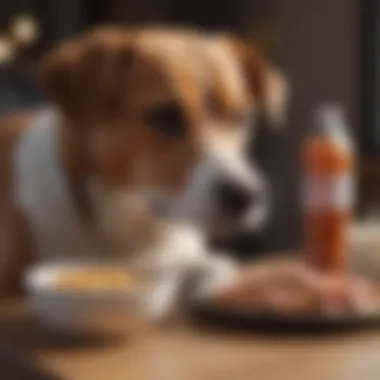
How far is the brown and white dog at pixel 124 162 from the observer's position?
1.72 meters

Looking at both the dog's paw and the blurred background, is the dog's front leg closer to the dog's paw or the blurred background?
the dog's paw

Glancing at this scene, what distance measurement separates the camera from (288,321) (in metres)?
1.15

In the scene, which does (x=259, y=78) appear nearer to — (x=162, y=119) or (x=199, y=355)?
(x=162, y=119)

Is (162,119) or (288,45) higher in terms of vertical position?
(288,45)

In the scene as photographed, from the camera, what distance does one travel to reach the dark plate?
45.1 inches

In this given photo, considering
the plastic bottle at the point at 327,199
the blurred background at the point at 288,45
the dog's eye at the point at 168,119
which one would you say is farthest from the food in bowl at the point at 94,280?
the blurred background at the point at 288,45

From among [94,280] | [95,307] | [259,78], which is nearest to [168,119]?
[259,78]

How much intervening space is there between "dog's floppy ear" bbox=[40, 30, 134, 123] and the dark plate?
0.66 m

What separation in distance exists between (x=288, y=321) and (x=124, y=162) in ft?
2.33

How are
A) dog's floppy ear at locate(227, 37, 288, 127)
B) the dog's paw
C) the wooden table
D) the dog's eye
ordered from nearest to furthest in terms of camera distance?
the wooden table, the dog's paw, the dog's eye, dog's floppy ear at locate(227, 37, 288, 127)

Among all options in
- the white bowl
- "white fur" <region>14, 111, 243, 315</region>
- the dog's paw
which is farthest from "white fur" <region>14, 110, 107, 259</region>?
the white bowl

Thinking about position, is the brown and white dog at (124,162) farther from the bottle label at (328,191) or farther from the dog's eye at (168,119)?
the bottle label at (328,191)

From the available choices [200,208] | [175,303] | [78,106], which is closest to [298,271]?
[175,303]

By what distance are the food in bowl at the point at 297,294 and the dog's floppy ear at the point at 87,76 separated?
605 millimetres
